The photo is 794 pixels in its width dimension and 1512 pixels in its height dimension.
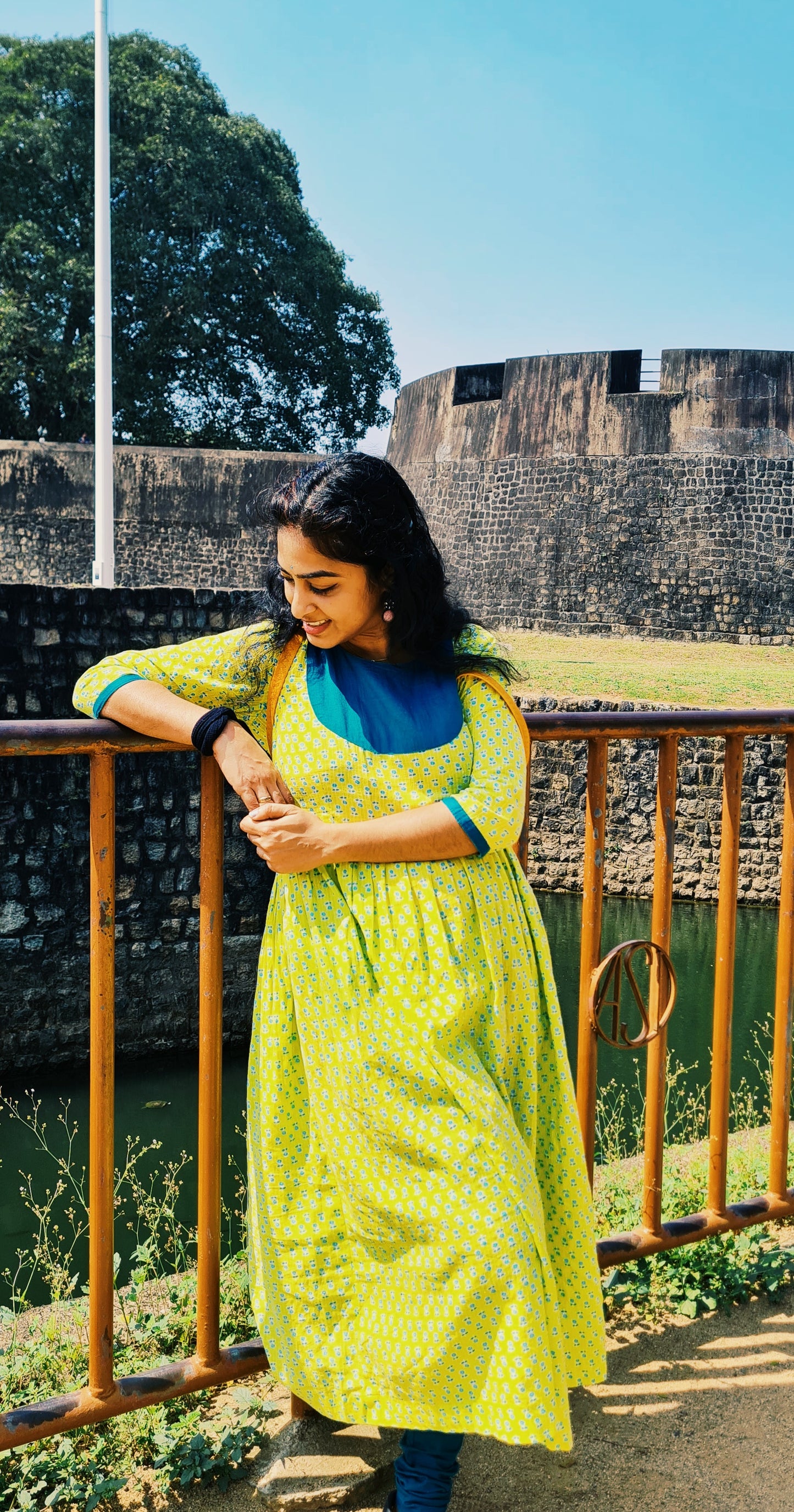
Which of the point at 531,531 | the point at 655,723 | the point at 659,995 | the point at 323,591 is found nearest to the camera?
the point at 323,591

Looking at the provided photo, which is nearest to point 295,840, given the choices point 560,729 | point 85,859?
point 560,729

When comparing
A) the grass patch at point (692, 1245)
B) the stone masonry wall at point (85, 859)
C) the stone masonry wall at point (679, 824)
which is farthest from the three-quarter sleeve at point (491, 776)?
the stone masonry wall at point (679, 824)

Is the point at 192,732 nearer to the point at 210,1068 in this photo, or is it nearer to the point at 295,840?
the point at 295,840

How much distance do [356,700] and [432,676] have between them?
4.3 inches

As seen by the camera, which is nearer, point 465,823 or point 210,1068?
point 465,823

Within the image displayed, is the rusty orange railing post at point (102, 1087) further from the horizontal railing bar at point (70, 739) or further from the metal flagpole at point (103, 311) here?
the metal flagpole at point (103, 311)

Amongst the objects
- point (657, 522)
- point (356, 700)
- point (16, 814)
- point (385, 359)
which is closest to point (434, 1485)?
point (356, 700)

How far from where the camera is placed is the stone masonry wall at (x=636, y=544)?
55.2 ft

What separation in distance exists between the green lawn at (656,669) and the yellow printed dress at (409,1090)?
7.78 metres

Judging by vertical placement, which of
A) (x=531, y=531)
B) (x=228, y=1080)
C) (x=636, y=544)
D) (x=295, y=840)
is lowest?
(x=228, y=1080)

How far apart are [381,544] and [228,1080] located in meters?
5.94

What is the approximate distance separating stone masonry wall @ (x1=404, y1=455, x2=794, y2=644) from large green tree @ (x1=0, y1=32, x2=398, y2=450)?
8.34m

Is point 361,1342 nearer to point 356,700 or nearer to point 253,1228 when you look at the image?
point 253,1228

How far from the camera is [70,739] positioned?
141cm
